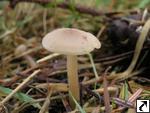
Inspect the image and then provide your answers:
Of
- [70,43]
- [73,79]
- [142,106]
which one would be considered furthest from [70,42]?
[142,106]

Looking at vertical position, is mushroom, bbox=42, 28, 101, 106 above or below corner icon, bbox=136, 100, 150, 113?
above

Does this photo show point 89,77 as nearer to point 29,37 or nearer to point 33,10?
point 29,37

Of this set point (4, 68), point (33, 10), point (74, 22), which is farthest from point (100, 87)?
point (33, 10)

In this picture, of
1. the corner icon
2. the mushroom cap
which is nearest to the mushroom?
the mushroom cap

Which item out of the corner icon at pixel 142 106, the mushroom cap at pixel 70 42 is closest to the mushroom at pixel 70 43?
the mushroom cap at pixel 70 42

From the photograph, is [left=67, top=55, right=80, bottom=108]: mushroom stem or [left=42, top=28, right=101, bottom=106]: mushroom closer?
[left=42, top=28, right=101, bottom=106]: mushroom

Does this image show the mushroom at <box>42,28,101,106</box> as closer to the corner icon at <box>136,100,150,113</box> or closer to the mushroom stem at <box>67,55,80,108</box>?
the mushroom stem at <box>67,55,80,108</box>

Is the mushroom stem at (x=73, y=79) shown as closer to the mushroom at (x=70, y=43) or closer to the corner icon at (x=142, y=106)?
the mushroom at (x=70, y=43)

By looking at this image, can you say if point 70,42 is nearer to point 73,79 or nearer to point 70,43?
point 70,43

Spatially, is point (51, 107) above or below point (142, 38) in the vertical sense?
below
